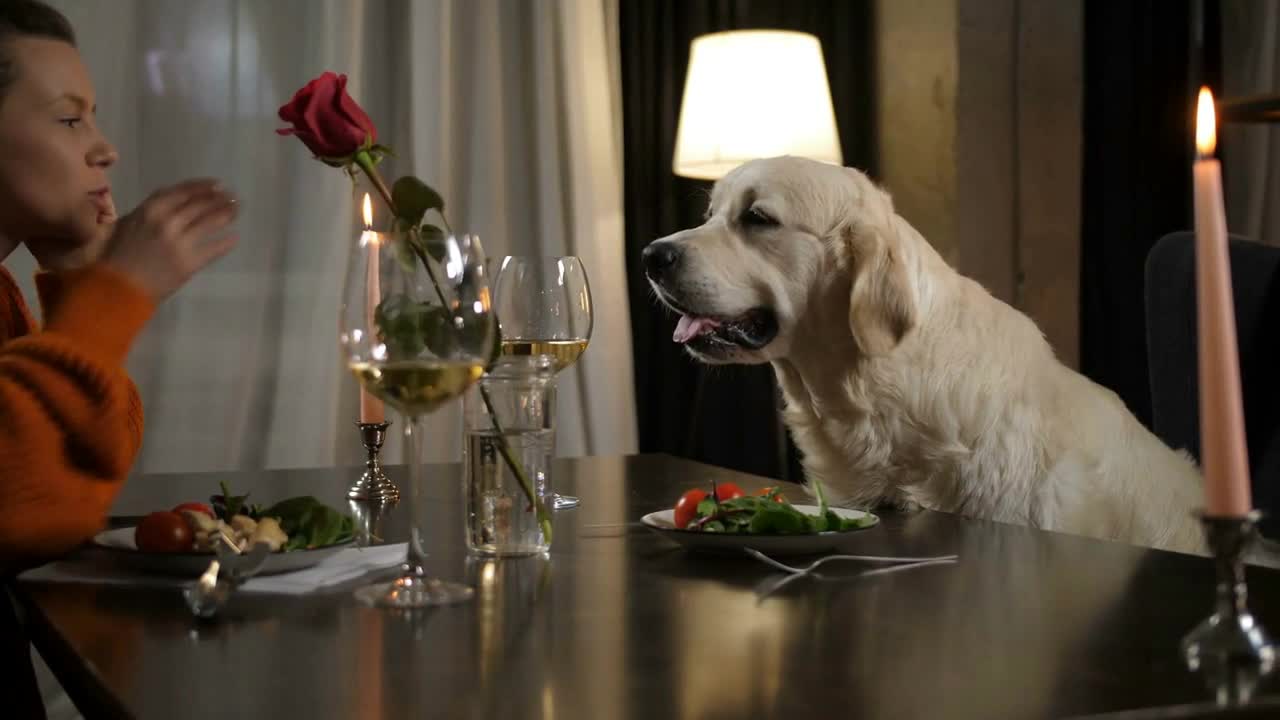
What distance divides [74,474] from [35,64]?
1.69 ft

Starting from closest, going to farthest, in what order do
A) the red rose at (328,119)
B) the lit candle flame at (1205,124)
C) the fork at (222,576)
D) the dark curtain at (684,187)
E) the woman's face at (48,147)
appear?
1. the lit candle flame at (1205,124)
2. the fork at (222,576)
3. the red rose at (328,119)
4. the woman's face at (48,147)
5. the dark curtain at (684,187)

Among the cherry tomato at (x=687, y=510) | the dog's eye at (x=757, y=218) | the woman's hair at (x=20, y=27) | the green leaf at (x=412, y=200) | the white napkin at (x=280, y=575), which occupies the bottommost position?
the white napkin at (x=280, y=575)

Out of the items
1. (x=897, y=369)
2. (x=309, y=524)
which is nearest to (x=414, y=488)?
(x=309, y=524)

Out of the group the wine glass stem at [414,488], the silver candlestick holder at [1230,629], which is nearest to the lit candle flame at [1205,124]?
the silver candlestick holder at [1230,629]

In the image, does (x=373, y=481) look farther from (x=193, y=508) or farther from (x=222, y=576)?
(x=222, y=576)

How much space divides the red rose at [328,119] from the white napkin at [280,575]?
0.34 m

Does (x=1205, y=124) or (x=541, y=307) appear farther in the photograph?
(x=541, y=307)

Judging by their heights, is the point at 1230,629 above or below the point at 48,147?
below

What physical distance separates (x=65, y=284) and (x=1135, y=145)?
3.30 m

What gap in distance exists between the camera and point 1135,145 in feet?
12.1

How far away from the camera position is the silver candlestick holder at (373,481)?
5.25 ft

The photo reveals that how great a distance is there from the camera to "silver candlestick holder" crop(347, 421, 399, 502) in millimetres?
1600

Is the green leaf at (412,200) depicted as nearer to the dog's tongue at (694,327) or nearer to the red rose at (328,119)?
the red rose at (328,119)

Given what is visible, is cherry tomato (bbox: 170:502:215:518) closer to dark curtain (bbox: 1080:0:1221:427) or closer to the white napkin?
the white napkin
